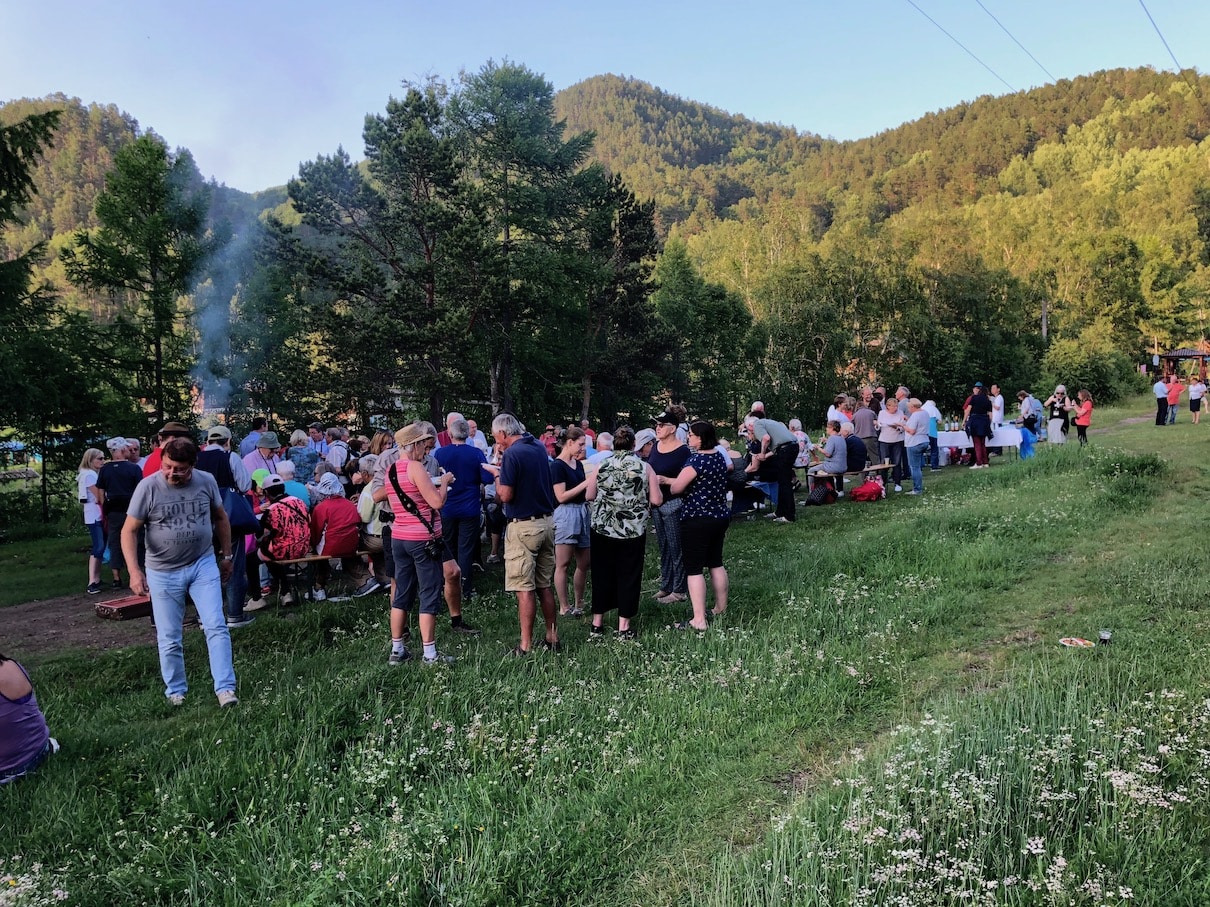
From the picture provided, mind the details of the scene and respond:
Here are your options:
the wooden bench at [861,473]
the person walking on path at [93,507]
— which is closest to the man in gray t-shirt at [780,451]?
the wooden bench at [861,473]

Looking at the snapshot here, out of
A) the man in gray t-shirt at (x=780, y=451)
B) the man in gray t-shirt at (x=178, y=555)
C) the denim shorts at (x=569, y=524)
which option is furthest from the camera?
the man in gray t-shirt at (x=780, y=451)

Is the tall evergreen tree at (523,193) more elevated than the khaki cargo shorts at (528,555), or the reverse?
the tall evergreen tree at (523,193)

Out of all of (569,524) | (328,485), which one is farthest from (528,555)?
(328,485)

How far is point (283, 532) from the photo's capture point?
25.9 feet

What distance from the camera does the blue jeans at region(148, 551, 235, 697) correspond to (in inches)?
198

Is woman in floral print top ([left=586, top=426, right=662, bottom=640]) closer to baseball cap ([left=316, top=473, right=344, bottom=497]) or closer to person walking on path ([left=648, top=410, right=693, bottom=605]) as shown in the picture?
person walking on path ([left=648, top=410, right=693, bottom=605])

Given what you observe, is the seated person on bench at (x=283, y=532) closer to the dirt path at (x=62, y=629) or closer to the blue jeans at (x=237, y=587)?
the blue jeans at (x=237, y=587)

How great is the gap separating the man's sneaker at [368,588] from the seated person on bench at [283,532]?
0.67 m

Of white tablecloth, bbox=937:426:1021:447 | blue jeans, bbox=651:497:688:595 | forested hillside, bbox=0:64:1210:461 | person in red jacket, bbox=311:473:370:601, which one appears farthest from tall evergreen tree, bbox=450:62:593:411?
blue jeans, bbox=651:497:688:595

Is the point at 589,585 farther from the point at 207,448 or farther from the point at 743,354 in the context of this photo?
the point at 743,354

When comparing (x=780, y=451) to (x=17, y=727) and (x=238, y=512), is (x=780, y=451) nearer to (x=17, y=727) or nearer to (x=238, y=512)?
(x=238, y=512)

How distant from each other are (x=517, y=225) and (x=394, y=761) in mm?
29499

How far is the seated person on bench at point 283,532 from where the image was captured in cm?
786

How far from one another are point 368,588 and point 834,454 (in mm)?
Result: 7415
